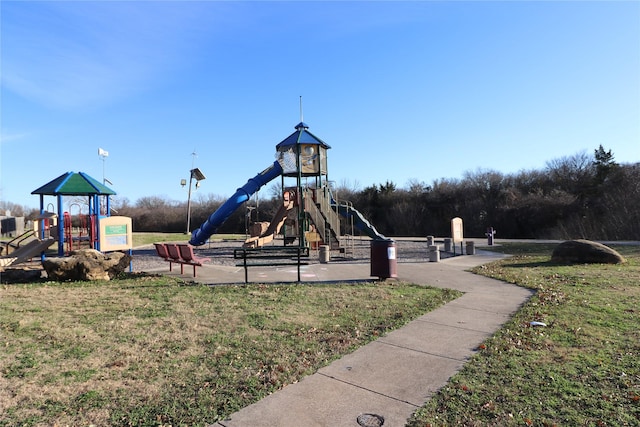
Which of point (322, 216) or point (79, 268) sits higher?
point (322, 216)

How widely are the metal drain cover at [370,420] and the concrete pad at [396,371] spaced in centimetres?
39

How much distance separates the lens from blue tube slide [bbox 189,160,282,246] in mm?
20938

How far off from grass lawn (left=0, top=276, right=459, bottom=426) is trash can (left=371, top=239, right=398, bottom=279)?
944 millimetres

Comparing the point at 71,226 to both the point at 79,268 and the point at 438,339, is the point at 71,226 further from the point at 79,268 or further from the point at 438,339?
the point at 438,339

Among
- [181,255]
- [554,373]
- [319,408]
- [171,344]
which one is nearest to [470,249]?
[181,255]

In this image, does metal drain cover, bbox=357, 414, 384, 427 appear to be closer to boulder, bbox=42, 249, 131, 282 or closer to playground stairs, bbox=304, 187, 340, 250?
boulder, bbox=42, 249, 131, 282

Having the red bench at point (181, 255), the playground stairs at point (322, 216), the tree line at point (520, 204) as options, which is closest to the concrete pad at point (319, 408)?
the red bench at point (181, 255)

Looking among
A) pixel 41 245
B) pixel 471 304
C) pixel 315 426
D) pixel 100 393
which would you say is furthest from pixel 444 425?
pixel 41 245

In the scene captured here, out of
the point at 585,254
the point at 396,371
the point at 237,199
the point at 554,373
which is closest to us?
the point at 554,373

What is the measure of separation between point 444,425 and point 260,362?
210cm

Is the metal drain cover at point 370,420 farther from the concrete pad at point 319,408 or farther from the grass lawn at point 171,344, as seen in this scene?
the grass lawn at point 171,344

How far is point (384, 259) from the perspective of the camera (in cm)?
970

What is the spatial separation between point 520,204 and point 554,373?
38.8m

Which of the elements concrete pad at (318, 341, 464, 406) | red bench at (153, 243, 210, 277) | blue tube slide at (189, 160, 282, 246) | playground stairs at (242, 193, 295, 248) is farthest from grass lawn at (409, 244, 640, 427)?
blue tube slide at (189, 160, 282, 246)
